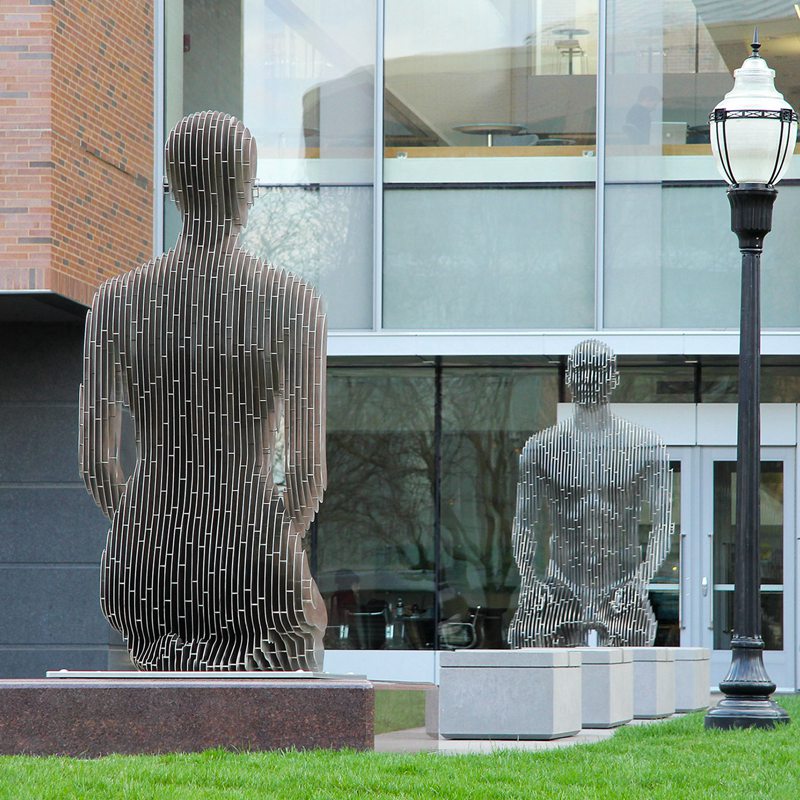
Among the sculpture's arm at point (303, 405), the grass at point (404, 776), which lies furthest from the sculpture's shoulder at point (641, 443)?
the sculpture's arm at point (303, 405)

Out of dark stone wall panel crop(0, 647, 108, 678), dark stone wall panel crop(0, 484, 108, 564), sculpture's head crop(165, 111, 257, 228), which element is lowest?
dark stone wall panel crop(0, 647, 108, 678)

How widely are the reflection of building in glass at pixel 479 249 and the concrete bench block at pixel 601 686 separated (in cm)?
644

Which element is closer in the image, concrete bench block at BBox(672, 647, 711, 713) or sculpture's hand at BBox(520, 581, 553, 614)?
sculpture's hand at BBox(520, 581, 553, 614)

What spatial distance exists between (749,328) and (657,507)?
2.52 meters

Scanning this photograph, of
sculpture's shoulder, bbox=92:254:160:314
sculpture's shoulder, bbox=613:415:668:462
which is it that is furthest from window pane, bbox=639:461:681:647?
sculpture's shoulder, bbox=92:254:160:314

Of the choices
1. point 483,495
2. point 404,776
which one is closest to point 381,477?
point 483,495

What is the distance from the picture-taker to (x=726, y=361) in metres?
18.9

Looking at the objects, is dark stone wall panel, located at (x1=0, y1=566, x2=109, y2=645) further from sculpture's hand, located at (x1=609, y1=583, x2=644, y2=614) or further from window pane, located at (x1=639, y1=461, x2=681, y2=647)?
window pane, located at (x1=639, y1=461, x2=681, y2=647)

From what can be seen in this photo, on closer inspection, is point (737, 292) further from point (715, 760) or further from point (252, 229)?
point (715, 760)

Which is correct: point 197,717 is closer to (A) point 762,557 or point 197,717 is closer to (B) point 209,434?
(B) point 209,434

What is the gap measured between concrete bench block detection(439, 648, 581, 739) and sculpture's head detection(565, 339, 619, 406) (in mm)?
2957

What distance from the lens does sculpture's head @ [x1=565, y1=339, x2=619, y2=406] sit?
1302 cm

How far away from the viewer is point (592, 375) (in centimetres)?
1301

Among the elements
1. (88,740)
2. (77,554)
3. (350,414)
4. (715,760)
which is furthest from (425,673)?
(88,740)
